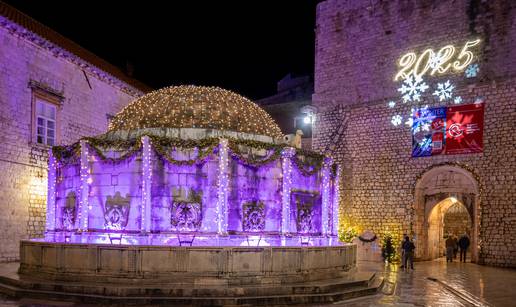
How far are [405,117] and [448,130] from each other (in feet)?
6.90

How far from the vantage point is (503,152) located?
20.2m

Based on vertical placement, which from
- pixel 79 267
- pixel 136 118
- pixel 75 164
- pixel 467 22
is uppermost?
pixel 467 22

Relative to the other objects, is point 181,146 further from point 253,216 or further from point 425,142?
point 425,142

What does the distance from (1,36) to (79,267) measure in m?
11.1

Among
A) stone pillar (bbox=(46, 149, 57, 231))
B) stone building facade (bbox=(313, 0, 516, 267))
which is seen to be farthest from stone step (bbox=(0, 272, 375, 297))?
stone building facade (bbox=(313, 0, 516, 267))

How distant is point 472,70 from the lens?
21.2m

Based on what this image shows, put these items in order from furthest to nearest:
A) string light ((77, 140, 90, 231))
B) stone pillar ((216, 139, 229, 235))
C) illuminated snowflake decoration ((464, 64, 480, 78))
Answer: illuminated snowflake decoration ((464, 64, 480, 78)) < string light ((77, 140, 90, 231)) < stone pillar ((216, 139, 229, 235))

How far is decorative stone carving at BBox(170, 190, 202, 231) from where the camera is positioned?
1373cm

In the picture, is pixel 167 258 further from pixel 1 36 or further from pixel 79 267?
pixel 1 36

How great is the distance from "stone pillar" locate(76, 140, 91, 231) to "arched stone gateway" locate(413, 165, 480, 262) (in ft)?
47.4

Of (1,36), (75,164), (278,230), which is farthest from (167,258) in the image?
(1,36)

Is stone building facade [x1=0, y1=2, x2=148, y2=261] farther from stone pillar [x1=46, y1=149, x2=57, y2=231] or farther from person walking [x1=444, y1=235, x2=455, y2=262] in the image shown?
person walking [x1=444, y1=235, x2=455, y2=262]

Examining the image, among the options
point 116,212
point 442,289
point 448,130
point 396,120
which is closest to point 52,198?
point 116,212

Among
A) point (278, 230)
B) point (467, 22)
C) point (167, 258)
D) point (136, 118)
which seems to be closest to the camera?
point (167, 258)
